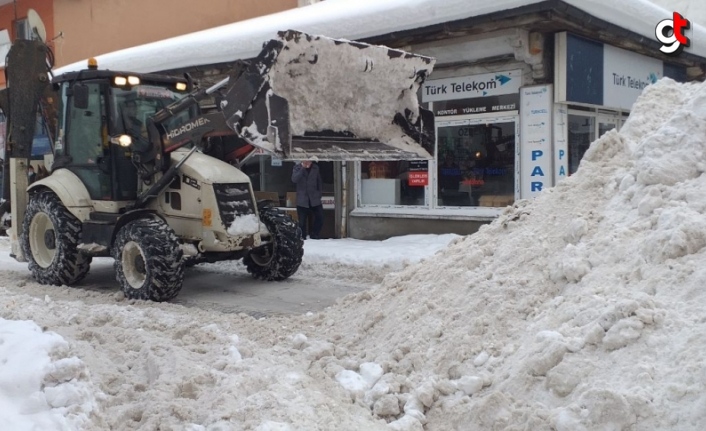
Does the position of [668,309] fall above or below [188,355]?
above

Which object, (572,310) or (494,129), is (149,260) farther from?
(494,129)

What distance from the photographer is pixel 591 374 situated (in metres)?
3.08

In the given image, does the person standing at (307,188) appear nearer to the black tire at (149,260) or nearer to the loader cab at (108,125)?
the loader cab at (108,125)

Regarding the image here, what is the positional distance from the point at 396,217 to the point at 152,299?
19.1 feet

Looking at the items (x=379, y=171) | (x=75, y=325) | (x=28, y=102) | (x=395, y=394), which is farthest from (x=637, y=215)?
Answer: (x=379, y=171)

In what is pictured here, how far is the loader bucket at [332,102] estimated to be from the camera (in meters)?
5.72

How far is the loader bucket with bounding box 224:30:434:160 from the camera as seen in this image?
5719mm

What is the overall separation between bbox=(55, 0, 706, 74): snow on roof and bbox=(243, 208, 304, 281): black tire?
3.92 metres

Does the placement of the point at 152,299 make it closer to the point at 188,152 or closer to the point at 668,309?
the point at 188,152

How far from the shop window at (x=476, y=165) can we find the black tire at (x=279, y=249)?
13.3ft

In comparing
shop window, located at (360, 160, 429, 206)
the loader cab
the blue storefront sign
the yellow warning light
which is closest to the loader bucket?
the yellow warning light

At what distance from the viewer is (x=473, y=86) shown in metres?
10.6

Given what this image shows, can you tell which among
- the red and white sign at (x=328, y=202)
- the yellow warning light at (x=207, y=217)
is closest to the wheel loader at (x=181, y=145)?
the yellow warning light at (x=207, y=217)

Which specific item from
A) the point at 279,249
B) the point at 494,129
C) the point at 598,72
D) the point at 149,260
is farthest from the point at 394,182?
the point at 149,260
